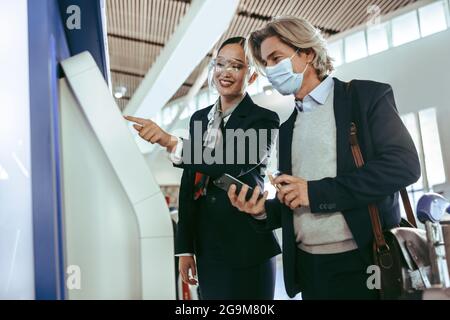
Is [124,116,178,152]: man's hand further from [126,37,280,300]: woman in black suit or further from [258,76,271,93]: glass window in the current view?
[258,76,271,93]: glass window

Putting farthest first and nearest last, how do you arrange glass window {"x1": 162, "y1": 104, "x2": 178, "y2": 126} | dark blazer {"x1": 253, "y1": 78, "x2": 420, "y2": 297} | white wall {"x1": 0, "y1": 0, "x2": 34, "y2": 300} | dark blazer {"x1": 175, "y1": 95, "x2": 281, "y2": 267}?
glass window {"x1": 162, "y1": 104, "x2": 178, "y2": 126} < dark blazer {"x1": 175, "y1": 95, "x2": 281, "y2": 267} < dark blazer {"x1": 253, "y1": 78, "x2": 420, "y2": 297} < white wall {"x1": 0, "y1": 0, "x2": 34, "y2": 300}

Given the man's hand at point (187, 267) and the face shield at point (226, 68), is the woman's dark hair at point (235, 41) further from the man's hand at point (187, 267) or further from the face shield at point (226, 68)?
the man's hand at point (187, 267)

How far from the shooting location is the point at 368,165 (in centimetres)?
114

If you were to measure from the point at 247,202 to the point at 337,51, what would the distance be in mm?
557

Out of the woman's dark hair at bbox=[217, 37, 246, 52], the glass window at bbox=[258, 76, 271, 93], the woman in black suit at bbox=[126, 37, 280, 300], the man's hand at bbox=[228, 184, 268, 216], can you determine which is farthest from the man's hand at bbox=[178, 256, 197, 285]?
the woman's dark hair at bbox=[217, 37, 246, 52]

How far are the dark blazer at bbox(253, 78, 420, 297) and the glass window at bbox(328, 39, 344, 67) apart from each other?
19 centimetres

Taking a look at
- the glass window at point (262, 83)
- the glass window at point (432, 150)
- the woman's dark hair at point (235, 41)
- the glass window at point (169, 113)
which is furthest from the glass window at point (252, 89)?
the glass window at point (432, 150)

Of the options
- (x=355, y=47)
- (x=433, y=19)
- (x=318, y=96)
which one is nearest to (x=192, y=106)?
(x=318, y=96)

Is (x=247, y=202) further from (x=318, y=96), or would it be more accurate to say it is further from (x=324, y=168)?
(x=318, y=96)

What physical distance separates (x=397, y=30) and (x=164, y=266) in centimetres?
105

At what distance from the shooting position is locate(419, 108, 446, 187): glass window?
4.35 feet

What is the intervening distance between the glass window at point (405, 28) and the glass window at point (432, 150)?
0.86 ft

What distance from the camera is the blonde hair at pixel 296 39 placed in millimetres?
1318
